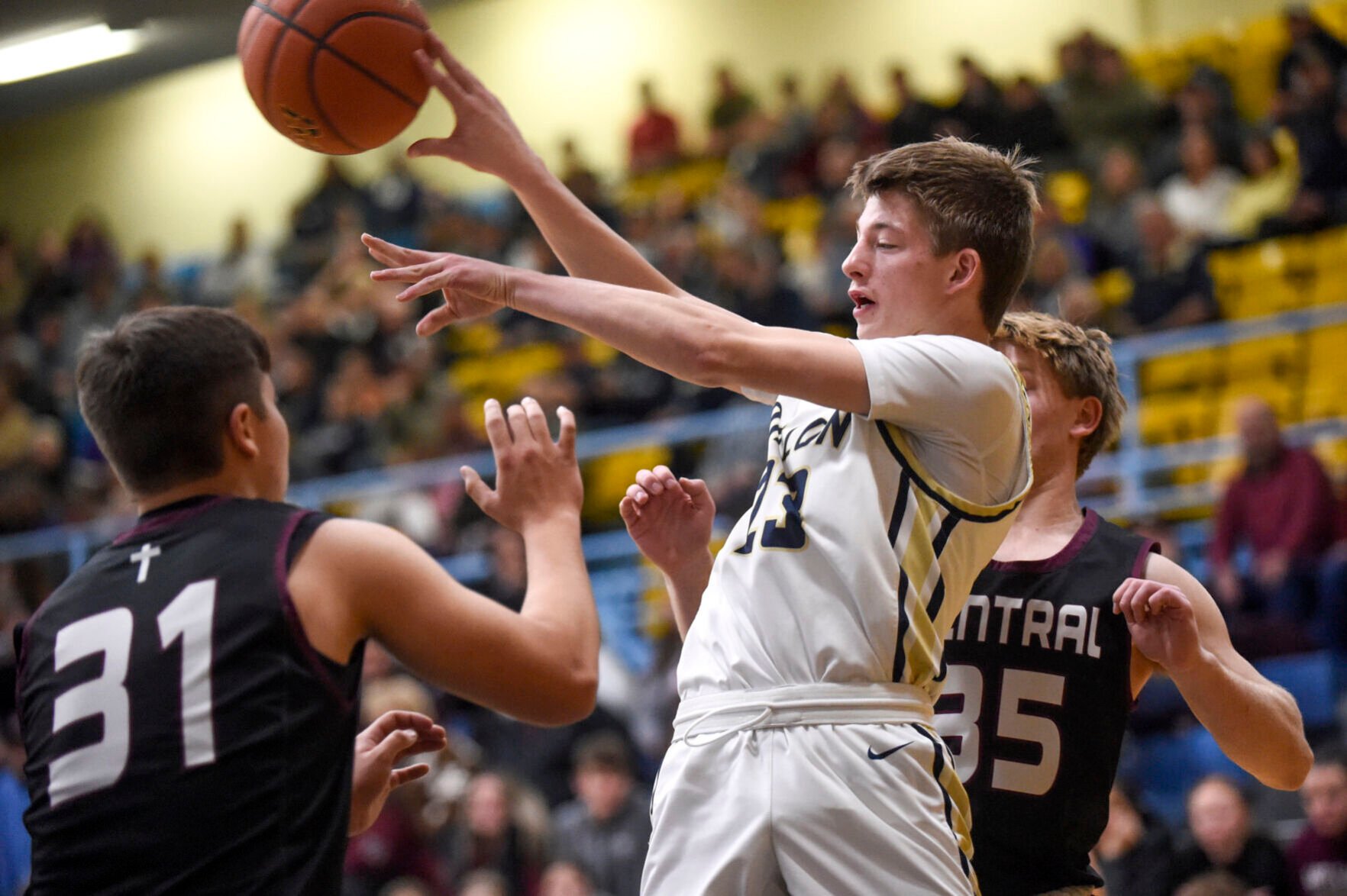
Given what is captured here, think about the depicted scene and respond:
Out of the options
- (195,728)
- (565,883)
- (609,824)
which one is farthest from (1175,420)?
(195,728)

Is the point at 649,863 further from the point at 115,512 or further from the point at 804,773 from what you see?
the point at 115,512

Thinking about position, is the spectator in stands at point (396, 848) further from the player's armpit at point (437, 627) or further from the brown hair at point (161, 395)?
the player's armpit at point (437, 627)

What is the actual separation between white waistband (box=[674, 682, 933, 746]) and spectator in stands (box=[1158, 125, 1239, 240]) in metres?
9.20

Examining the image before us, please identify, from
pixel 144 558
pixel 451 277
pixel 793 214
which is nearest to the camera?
pixel 144 558

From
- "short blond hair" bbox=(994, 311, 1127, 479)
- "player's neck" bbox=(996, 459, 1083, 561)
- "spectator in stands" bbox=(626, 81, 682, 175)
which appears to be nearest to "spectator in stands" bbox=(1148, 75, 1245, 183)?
"spectator in stands" bbox=(626, 81, 682, 175)

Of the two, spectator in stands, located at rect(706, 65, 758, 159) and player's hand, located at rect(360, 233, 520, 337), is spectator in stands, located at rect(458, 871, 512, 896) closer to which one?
player's hand, located at rect(360, 233, 520, 337)

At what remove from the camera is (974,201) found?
2979 mm

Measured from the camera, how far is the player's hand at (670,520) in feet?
10.6

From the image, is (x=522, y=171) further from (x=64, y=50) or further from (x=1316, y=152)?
(x=64, y=50)

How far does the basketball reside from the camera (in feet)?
10.8

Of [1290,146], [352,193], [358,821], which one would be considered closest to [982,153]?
[358,821]

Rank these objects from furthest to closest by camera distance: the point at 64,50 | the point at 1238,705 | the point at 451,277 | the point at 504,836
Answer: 1. the point at 64,50
2. the point at 504,836
3. the point at 1238,705
4. the point at 451,277

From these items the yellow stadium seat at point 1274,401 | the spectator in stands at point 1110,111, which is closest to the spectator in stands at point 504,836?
the yellow stadium seat at point 1274,401

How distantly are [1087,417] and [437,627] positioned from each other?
1.85m
